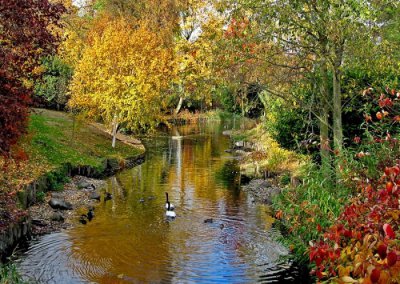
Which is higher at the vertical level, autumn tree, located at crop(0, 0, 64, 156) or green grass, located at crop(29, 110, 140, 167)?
autumn tree, located at crop(0, 0, 64, 156)

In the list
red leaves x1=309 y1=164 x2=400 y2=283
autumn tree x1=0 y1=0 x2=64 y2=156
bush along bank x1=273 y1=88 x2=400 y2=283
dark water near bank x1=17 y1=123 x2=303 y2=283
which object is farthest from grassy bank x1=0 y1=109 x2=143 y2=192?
red leaves x1=309 y1=164 x2=400 y2=283

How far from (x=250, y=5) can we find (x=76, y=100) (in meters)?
24.1

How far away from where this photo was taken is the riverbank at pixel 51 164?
17.0m

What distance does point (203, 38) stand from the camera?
18281mm

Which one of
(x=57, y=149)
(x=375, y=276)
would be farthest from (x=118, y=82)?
(x=375, y=276)

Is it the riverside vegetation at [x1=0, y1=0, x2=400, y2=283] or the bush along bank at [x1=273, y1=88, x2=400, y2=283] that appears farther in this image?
the riverside vegetation at [x1=0, y1=0, x2=400, y2=283]

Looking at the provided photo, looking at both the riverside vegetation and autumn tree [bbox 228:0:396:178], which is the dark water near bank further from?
autumn tree [bbox 228:0:396:178]

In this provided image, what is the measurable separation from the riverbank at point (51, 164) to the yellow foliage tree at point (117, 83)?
99.3 inches

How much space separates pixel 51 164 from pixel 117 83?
10.9 m

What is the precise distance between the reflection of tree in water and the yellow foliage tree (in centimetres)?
773

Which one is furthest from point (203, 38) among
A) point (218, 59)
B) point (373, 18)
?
point (373, 18)

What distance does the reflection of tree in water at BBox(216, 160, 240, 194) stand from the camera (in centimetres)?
2788

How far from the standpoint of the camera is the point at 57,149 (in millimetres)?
29969

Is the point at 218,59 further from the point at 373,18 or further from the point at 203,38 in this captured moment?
the point at 373,18
